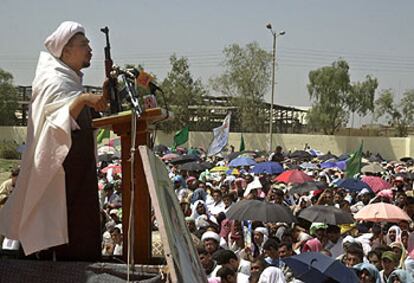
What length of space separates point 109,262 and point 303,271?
3.59 metres

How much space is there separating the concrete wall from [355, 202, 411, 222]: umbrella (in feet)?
122

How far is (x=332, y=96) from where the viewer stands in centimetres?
5969

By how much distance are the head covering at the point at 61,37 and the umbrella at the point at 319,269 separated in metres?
3.78

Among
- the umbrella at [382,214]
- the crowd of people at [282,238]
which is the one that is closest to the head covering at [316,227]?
the crowd of people at [282,238]

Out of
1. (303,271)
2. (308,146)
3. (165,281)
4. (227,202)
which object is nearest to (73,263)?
(165,281)

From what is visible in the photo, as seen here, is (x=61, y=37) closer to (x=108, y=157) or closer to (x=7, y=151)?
(x=108, y=157)

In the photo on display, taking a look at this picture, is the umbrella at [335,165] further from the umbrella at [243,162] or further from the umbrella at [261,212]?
the umbrella at [261,212]

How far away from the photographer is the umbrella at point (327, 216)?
9.56 m

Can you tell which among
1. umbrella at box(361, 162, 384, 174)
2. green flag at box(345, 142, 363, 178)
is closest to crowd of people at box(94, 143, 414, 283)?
green flag at box(345, 142, 363, 178)

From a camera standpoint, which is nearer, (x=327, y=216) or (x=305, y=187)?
(x=327, y=216)

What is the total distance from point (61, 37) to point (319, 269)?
12.6 feet

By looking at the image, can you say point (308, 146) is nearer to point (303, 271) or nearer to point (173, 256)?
point (303, 271)

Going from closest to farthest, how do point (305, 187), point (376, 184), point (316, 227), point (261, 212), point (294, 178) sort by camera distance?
point (316, 227) → point (261, 212) → point (305, 187) → point (376, 184) → point (294, 178)

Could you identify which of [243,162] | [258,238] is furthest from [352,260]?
[243,162]
